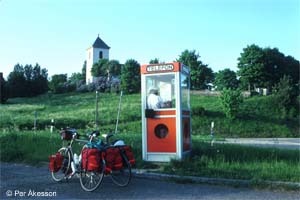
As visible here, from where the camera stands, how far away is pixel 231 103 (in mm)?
37969

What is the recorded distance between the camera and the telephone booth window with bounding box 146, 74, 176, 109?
1070 cm

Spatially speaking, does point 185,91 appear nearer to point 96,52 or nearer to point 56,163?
point 56,163

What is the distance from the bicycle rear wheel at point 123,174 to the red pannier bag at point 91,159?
17.3 inches

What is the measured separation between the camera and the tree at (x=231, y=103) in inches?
1495

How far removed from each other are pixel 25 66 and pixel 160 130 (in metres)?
101

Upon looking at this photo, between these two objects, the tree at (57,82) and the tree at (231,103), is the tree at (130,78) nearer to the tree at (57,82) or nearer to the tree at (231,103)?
the tree at (57,82)

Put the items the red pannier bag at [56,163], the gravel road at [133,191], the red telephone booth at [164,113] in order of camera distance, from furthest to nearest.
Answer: the red telephone booth at [164,113] → the red pannier bag at [56,163] → the gravel road at [133,191]

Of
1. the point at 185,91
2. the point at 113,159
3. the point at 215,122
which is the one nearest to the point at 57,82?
the point at 215,122

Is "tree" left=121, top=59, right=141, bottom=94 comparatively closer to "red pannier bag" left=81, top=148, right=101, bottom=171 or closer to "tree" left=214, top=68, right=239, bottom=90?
"tree" left=214, top=68, right=239, bottom=90

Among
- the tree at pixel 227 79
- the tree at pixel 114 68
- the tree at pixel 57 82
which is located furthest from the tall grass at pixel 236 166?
the tree at pixel 114 68

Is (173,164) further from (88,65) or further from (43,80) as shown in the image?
(88,65)

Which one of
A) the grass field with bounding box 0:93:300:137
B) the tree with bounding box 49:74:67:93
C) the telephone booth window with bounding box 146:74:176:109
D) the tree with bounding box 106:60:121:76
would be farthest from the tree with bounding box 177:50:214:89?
the telephone booth window with bounding box 146:74:176:109

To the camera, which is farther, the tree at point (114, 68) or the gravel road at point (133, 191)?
the tree at point (114, 68)

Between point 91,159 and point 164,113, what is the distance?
122 inches
